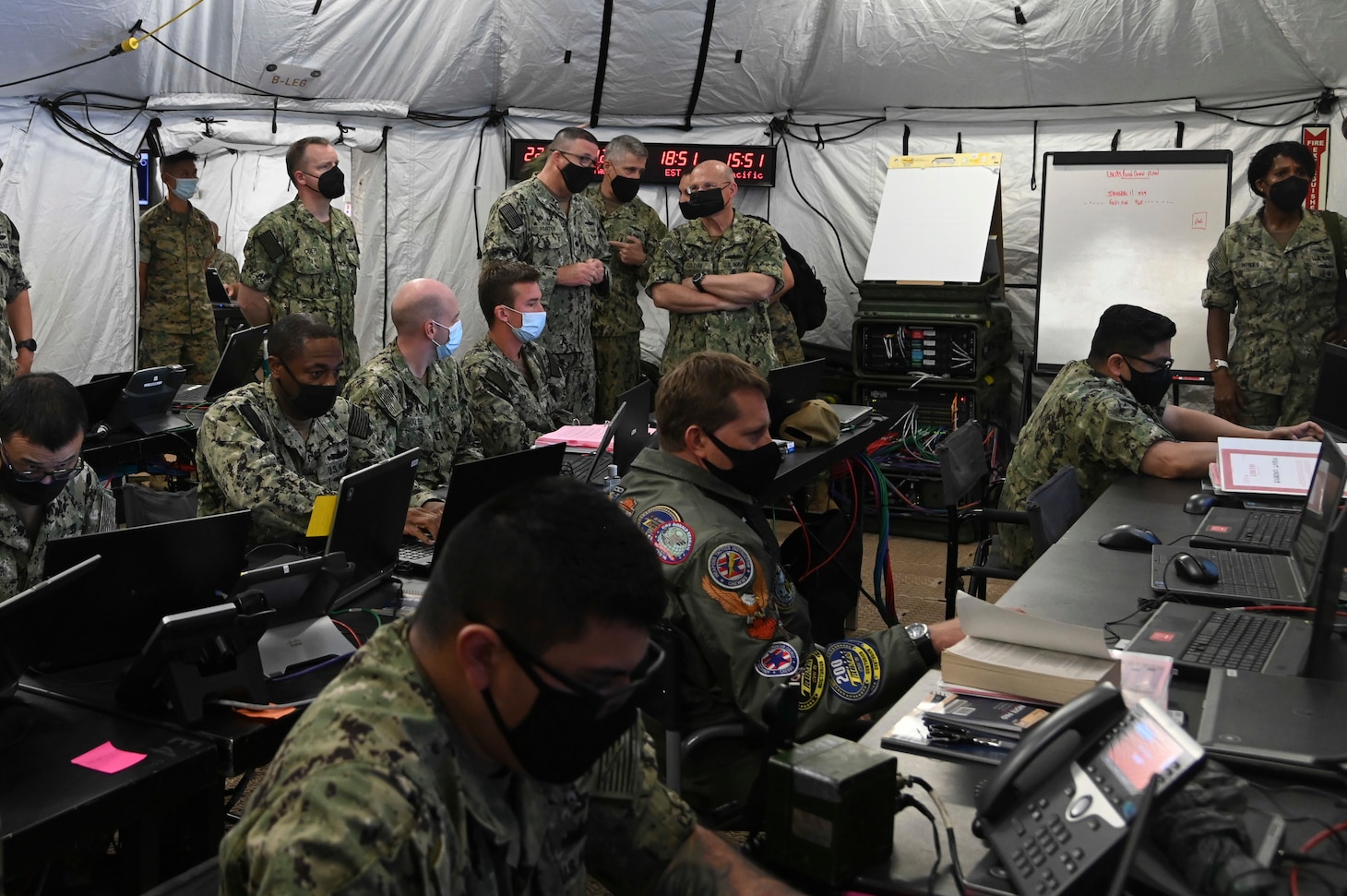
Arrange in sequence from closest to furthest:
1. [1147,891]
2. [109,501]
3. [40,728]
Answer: [1147,891]
[40,728]
[109,501]

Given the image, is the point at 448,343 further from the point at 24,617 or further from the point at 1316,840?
the point at 1316,840

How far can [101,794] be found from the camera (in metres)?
Result: 1.90

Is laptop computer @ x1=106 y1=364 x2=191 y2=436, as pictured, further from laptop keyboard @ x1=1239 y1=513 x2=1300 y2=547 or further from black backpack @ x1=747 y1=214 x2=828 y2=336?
laptop keyboard @ x1=1239 y1=513 x2=1300 y2=547

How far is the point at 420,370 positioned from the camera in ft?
13.7

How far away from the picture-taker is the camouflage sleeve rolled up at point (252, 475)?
3332mm

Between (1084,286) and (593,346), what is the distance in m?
2.80

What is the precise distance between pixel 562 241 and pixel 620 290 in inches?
40.1

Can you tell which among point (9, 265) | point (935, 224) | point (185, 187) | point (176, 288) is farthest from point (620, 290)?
point (9, 265)

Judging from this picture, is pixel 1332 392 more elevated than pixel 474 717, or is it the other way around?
pixel 1332 392

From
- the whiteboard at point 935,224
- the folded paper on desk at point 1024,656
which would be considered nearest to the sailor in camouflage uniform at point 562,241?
the whiteboard at point 935,224

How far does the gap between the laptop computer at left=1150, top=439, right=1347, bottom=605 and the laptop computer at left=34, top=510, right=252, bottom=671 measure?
200 cm

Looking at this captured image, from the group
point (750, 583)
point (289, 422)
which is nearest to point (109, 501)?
point (289, 422)

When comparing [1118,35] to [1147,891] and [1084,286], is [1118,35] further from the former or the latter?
[1147,891]

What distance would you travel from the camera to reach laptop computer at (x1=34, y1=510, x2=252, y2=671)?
221 centimetres
